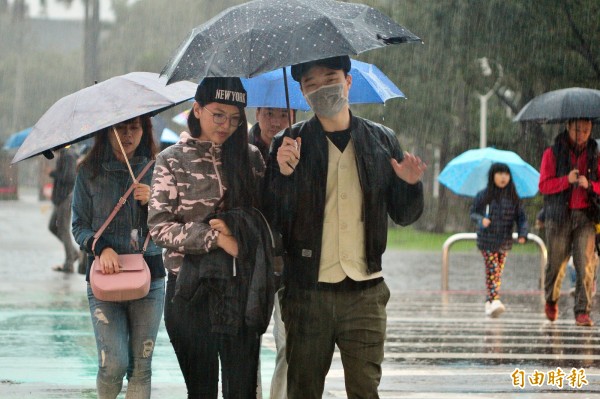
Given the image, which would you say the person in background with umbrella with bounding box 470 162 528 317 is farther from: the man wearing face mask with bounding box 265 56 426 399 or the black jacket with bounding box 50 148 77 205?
the man wearing face mask with bounding box 265 56 426 399

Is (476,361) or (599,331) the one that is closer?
(476,361)

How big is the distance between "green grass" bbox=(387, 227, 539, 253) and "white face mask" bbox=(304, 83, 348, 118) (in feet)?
74.7

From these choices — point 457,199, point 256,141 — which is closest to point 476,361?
point 256,141

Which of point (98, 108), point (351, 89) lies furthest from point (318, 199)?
point (351, 89)

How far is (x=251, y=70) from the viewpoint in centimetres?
525

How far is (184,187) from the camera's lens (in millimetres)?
5438

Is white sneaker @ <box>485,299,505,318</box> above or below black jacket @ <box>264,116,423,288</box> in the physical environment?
below

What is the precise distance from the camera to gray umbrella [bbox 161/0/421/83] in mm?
5242

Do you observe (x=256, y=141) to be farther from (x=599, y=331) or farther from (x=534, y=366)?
(x=599, y=331)

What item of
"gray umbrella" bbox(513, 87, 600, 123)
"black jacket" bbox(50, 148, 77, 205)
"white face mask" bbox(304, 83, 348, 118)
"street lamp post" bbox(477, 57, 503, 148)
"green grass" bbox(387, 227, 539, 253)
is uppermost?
"street lamp post" bbox(477, 57, 503, 148)

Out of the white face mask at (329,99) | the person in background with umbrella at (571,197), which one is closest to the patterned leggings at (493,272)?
the person in background with umbrella at (571,197)

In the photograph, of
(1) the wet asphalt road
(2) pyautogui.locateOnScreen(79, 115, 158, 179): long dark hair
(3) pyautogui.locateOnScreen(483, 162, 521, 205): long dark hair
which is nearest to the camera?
(2) pyautogui.locateOnScreen(79, 115, 158, 179): long dark hair

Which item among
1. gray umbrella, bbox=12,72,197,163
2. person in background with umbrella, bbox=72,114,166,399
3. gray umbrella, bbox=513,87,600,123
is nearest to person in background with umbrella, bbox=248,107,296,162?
gray umbrella, bbox=12,72,197,163

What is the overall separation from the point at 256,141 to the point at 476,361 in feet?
12.1
